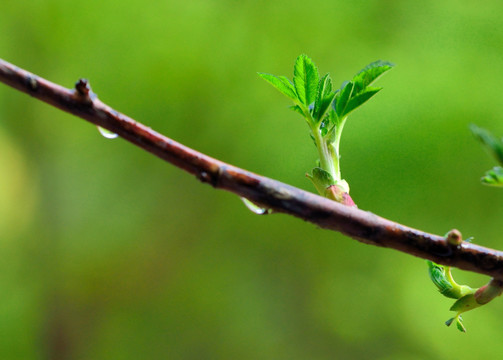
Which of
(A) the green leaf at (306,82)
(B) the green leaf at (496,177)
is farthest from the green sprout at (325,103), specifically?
(B) the green leaf at (496,177)

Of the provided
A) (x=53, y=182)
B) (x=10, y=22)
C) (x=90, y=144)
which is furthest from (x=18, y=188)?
(x=10, y=22)

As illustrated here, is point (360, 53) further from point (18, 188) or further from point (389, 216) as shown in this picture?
point (18, 188)

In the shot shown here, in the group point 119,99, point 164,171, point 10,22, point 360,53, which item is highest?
point 360,53

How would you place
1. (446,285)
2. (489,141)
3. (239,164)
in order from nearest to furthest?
1. (489,141)
2. (446,285)
3. (239,164)

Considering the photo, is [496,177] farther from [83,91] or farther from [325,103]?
[83,91]

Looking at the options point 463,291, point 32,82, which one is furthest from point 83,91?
point 463,291

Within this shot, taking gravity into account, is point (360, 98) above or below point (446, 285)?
above

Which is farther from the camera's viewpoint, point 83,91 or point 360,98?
point 360,98
